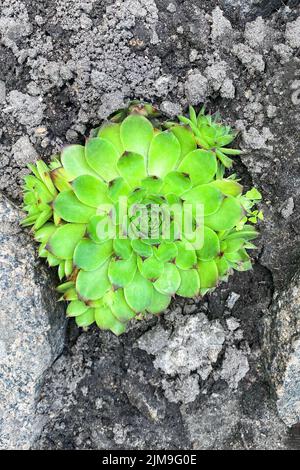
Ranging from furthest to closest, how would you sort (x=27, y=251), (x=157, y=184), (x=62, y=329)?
(x=62, y=329) < (x=27, y=251) < (x=157, y=184)

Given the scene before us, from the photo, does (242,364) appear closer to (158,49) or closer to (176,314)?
(176,314)

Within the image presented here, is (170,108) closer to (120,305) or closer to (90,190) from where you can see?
(90,190)

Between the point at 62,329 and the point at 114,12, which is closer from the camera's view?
the point at 114,12

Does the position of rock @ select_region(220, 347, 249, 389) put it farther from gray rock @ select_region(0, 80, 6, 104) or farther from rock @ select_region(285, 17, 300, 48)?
gray rock @ select_region(0, 80, 6, 104)

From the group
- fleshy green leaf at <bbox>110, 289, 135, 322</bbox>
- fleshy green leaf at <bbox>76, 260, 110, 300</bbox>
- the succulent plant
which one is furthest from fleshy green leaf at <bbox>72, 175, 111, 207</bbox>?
fleshy green leaf at <bbox>110, 289, 135, 322</bbox>

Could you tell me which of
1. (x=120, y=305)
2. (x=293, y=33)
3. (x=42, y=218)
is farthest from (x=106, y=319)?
(x=293, y=33)

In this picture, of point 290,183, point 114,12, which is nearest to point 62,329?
point 290,183
